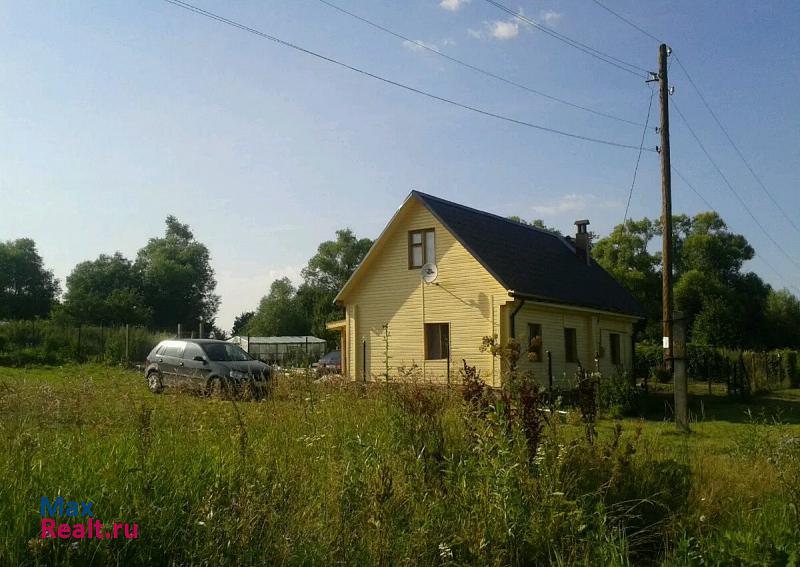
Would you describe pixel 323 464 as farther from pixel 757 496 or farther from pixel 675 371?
pixel 675 371

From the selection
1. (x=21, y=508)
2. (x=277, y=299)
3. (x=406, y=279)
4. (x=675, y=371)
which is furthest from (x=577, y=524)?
(x=277, y=299)

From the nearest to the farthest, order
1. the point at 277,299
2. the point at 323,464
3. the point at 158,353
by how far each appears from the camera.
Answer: the point at 323,464 → the point at 158,353 → the point at 277,299

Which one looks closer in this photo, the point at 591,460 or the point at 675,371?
the point at 591,460

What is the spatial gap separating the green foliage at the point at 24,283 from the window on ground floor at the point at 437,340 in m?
59.0

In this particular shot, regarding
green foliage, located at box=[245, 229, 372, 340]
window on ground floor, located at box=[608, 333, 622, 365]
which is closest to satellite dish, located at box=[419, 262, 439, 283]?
window on ground floor, located at box=[608, 333, 622, 365]

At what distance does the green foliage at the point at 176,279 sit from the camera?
75.3m

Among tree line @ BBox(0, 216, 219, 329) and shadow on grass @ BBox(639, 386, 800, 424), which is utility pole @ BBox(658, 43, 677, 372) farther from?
tree line @ BBox(0, 216, 219, 329)

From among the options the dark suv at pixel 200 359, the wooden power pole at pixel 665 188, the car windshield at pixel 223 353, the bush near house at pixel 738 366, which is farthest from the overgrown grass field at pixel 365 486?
the bush near house at pixel 738 366

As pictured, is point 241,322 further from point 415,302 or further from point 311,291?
point 415,302

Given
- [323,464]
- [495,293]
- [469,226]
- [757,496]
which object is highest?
[469,226]

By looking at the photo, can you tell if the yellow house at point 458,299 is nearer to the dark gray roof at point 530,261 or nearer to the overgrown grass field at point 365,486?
the dark gray roof at point 530,261

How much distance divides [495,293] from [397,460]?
51.3 feet

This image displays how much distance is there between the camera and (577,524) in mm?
5207

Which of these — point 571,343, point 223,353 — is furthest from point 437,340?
point 223,353
